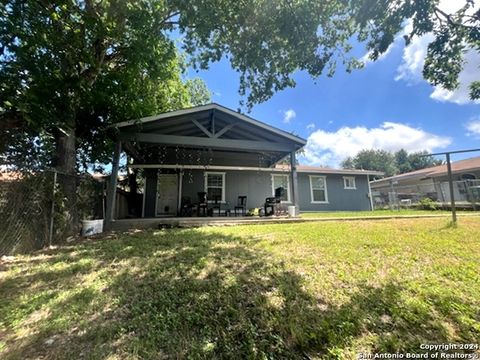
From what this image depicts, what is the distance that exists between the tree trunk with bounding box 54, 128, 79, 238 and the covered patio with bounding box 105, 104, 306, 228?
6.23 ft

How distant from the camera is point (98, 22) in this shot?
613 cm

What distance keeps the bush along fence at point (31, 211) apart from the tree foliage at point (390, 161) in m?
53.1

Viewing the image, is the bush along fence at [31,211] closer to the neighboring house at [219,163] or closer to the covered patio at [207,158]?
the neighboring house at [219,163]

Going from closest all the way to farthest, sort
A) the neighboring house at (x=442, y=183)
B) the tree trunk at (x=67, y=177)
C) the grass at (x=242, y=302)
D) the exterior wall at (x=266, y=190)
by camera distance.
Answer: the grass at (x=242, y=302), the tree trunk at (x=67, y=177), the exterior wall at (x=266, y=190), the neighboring house at (x=442, y=183)

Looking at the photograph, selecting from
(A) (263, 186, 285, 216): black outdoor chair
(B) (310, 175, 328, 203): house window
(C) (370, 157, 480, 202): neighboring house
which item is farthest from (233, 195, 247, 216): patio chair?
(C) (370, 157, 480, 202): neighboring house

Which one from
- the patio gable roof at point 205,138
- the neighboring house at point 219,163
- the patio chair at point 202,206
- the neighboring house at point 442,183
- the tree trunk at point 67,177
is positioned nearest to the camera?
the tree trunk at point 67,177

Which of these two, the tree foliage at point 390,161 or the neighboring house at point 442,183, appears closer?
the neighboring house at point 442,183

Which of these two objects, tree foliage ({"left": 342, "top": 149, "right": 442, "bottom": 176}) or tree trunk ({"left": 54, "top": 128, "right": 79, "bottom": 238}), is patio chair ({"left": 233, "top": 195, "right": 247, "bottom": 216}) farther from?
tree foliage ({"left": 342, "top": 149, "right": 442, "bottom": 176})

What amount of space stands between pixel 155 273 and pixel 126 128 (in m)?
6.26

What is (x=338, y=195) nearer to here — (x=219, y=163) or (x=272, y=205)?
(x=272, y=205)

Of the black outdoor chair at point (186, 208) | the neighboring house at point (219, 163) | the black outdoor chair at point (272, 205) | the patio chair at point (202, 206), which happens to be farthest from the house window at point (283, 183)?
the black outdoor chair at point (186, 208)

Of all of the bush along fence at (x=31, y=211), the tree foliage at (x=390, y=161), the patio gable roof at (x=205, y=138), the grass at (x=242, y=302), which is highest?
the tree foliage at (x=390, y=161)

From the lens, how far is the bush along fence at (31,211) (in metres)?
4.80

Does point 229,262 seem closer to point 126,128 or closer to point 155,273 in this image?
point 155,273
